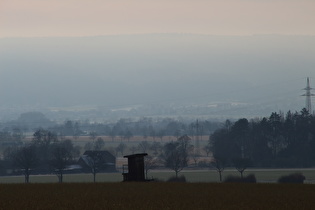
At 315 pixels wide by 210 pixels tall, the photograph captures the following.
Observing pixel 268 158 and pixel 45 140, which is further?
pixel 45 140

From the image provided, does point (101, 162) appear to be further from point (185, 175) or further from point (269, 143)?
point (269, 143)

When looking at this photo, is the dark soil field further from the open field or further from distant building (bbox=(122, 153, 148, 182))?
the open field

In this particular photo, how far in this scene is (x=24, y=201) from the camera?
37.7 metres

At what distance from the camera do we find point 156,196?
41.0m

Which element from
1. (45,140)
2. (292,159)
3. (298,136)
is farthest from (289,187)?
(45,140)

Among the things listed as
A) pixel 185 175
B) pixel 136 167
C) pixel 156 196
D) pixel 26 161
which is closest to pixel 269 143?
pixel 185 175

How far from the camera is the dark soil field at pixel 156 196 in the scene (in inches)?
1439

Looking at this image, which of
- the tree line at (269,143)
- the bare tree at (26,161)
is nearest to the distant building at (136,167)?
the bare tree at (26,161)

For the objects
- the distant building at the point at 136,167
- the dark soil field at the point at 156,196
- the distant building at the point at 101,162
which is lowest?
the dark soil field at the point at 156,196

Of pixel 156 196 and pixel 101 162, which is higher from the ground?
pixel 101 162

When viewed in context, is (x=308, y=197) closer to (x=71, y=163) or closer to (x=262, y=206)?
(x=262, y=206)

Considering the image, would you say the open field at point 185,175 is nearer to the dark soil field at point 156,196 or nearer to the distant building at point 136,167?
the distant building at point 136,167

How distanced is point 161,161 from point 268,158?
16.3 m

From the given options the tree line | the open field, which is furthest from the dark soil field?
the tree line
